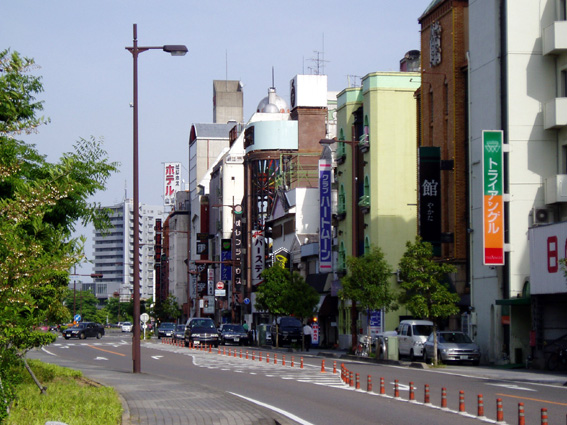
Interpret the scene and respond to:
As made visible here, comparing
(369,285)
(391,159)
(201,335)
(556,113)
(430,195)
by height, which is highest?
(391,159)

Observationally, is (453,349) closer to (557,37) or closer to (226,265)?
(557,37)

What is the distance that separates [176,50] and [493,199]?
57.1 feet

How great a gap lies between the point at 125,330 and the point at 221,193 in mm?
30552

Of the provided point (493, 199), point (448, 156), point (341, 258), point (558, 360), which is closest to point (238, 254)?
point (341, 258)

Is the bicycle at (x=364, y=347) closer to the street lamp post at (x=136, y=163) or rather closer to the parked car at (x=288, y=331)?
the parked car at (x=288, y=331)

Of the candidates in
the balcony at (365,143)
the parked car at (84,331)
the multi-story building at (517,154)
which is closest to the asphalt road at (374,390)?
the multi-story building at (517,154)

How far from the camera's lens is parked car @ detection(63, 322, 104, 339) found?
277 feet

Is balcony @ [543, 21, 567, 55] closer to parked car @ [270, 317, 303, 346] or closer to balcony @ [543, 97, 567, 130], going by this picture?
balcony @ [543, 97, 567, 130]

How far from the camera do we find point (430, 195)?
49.3m

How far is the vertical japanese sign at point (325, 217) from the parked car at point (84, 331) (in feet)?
89.3

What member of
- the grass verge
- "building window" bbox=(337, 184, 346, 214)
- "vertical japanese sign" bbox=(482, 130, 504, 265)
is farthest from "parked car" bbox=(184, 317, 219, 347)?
the grass verge

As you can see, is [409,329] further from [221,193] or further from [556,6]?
[221,193]

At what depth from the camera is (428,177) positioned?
162ft

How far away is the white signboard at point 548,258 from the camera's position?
1385 inches
